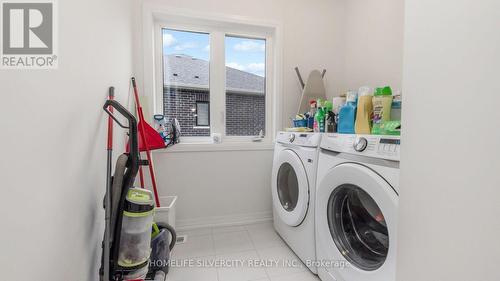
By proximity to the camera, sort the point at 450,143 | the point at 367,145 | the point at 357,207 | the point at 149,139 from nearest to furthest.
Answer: the point at 450,143, the point at 367,145, the point at 357,207, the point at 149,139

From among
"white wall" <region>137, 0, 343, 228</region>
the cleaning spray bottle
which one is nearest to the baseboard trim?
"white wall" <region>137, 0, 343, 228</region>

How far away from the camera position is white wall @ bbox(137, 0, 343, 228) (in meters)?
1.87

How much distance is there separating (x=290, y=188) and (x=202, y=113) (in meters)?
1.10

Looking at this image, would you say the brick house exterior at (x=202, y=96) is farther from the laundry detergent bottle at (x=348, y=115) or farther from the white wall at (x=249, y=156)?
the laundry detergent bottle at (x=348, y=115)

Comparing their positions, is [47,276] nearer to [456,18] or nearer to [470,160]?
[470,160]

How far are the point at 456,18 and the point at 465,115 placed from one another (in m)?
0.22

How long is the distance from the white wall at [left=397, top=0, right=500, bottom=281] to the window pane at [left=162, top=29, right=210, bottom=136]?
1733 millimetres

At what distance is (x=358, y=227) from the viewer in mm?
1083

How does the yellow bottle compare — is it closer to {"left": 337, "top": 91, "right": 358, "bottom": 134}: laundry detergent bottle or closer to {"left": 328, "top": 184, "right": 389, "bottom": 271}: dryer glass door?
{"left": 337, "top": 91, "right": 358, "bottom": 134}: laundry detergent bottle

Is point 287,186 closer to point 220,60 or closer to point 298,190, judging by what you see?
point 298,190

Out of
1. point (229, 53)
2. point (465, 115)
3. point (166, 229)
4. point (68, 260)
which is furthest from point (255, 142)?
point (465, 115)

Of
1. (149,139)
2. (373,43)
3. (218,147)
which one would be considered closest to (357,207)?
(218,147)

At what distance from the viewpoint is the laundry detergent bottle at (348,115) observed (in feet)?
4.21

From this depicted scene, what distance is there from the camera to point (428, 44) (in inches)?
20.8
